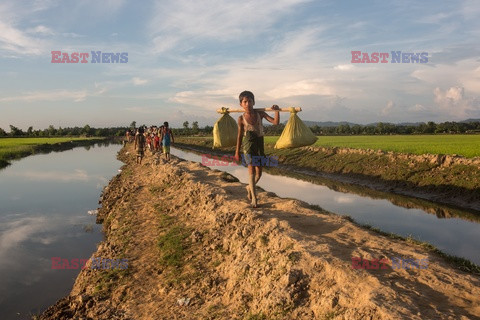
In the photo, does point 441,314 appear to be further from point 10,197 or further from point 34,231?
point 10,197

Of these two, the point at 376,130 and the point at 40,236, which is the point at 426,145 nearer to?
the point at 40,236

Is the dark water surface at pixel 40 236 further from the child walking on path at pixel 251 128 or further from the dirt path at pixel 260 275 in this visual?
the child walking on path at pixel 251 128

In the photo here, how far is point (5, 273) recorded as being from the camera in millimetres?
7223

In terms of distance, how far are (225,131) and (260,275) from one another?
3.85 metres

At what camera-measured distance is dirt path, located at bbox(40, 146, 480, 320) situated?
3.44 metres

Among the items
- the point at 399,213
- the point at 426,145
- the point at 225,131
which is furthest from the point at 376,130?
the point at 225,131

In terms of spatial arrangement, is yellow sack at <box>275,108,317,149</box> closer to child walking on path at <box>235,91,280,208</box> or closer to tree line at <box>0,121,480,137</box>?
child walking on path at <box>235,91,280,208</box>

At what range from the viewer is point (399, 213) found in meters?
11.9

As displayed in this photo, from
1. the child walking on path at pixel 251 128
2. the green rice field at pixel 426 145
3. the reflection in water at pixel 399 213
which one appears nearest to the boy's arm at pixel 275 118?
the child walking on path at pixel 251 128

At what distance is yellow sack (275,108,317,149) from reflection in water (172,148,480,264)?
147 inches

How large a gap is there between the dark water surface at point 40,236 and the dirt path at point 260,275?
1.05m

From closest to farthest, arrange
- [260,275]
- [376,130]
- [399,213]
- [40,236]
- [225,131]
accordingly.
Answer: [260,275]
[225,131]
[40,236]
[399,213]
[376,130]

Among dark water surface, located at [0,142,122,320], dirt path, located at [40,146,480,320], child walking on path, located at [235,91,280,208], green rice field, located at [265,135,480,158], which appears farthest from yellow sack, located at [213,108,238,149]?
green rice field, located at [265,135,480,158]

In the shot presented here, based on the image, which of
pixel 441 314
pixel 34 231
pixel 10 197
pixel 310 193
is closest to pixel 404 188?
pixel 310 193
